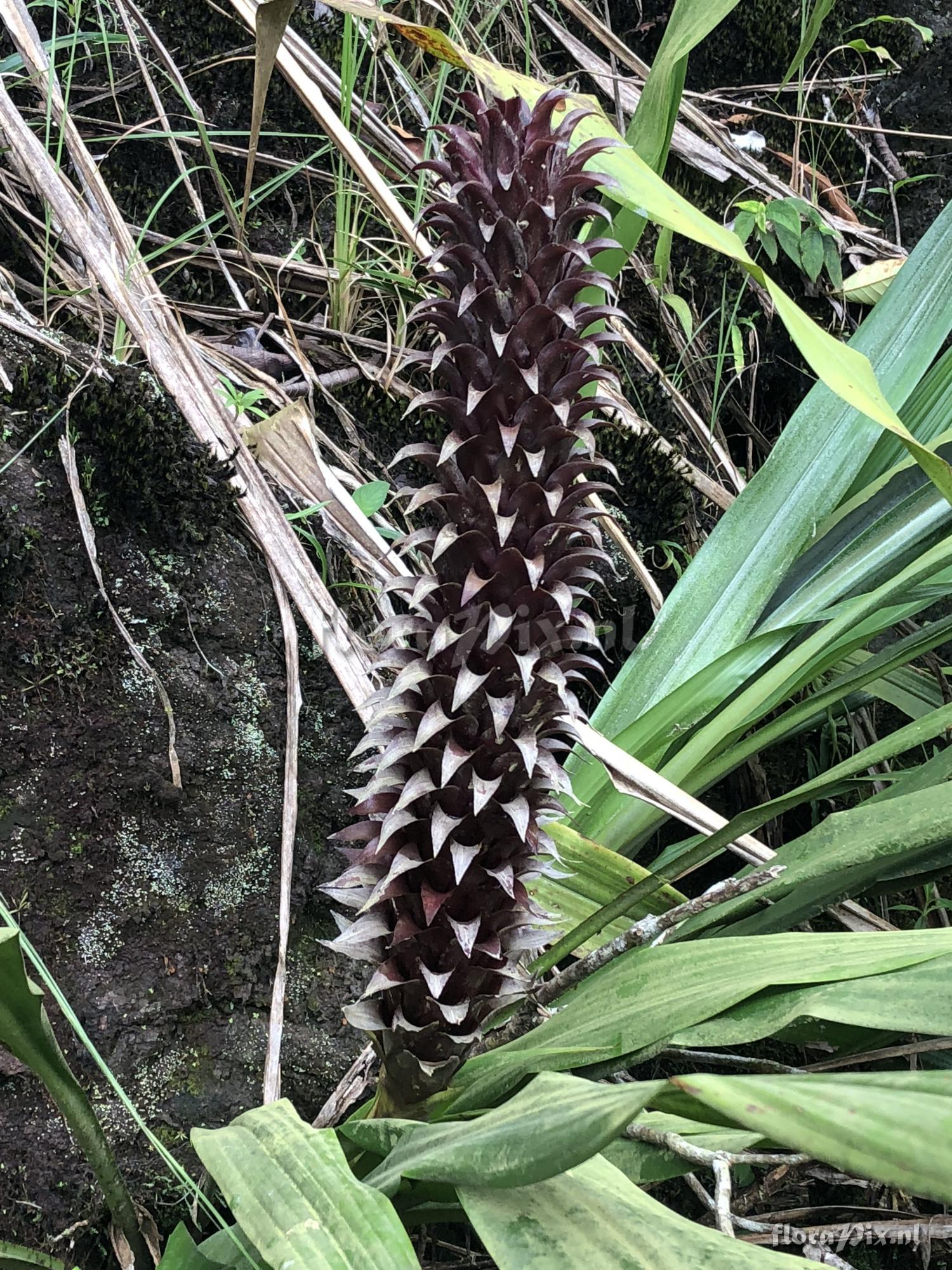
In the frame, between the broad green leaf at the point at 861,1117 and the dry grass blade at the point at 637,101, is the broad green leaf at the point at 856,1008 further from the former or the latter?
the dry grass blade at the point at 637,101

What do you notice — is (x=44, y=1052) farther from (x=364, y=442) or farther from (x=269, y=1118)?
(x=364, y=442)

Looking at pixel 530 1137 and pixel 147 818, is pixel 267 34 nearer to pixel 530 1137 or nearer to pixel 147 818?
pixel 147 818

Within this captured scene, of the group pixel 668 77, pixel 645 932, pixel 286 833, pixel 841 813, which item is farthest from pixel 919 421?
pixel 286 833

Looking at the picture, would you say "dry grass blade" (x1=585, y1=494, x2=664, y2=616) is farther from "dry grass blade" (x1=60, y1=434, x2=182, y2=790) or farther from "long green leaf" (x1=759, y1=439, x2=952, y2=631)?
"dry grass blade" (x1=60, y1=434, x2=182, y2=790)

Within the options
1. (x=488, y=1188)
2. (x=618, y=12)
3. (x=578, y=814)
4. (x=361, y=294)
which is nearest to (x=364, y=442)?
(x=361, y=294)

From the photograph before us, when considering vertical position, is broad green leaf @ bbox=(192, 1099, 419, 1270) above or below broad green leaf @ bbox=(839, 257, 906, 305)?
below

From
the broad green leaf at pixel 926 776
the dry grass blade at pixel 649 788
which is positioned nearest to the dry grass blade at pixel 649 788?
the dry grass blade at pixel 649 788

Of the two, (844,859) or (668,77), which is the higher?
(668,77)

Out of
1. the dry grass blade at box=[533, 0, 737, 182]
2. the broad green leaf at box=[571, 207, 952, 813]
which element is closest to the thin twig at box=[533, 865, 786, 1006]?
the broad green leaf at box=[571, 207, 952, 813]
